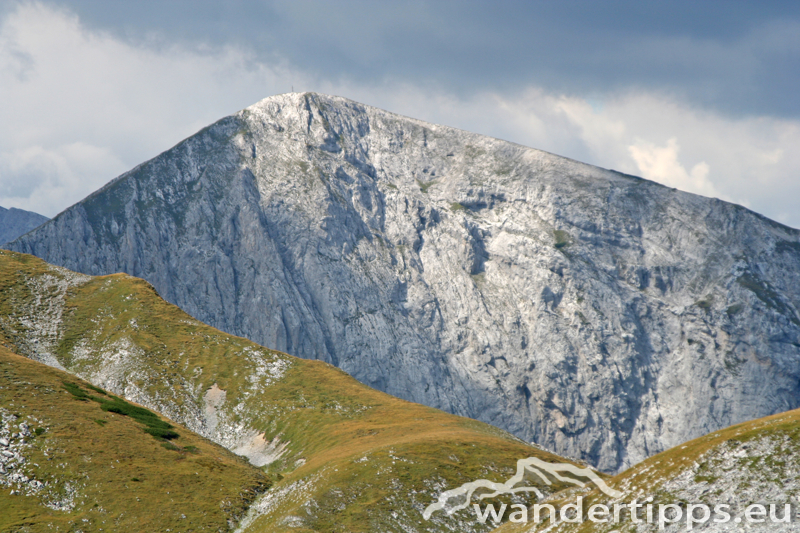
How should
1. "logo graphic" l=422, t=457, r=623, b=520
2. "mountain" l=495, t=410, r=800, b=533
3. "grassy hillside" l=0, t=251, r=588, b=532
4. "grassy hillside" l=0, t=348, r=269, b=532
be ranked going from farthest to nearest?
"grassy hillside" l=0, t=251, r=588, b=532, "logo graphic" l=422, t=457, r=623, b=520, "grassy hillside" l=0, t=348, r=269, b=532, "mountain" l=495, t=410, r=800, b=533

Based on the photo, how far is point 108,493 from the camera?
50.3 m

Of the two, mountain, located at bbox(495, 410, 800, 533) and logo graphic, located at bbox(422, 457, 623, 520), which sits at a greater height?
mountain, located at bbox(495, 410, 800, 533)

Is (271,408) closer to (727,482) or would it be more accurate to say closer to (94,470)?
(94,470)

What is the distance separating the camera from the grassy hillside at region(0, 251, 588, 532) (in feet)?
179

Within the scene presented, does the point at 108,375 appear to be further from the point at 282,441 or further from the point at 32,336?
the point at 282,441

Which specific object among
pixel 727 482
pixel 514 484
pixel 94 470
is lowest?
pixel 94 470

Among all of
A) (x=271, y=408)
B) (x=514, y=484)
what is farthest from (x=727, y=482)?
(x=271, y=408)

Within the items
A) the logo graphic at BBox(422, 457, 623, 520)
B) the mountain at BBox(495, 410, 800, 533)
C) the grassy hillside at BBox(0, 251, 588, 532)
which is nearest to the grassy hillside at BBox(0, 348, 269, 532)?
the grassy hillside at BBox(0, 251, 588, 532)

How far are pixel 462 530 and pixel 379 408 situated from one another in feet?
119

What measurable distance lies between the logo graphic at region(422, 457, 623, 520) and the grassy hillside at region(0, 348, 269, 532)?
1959cm

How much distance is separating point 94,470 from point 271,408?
112 feet

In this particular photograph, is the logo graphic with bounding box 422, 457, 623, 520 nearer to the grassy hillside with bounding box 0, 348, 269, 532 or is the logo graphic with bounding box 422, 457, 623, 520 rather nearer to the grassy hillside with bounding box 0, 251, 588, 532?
the grassy hillside with bounding box 0, 251, 588, 532

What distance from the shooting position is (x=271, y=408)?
85562mm

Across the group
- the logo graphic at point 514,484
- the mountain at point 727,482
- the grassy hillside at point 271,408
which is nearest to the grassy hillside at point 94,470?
the grassy hillside at point 271,408
